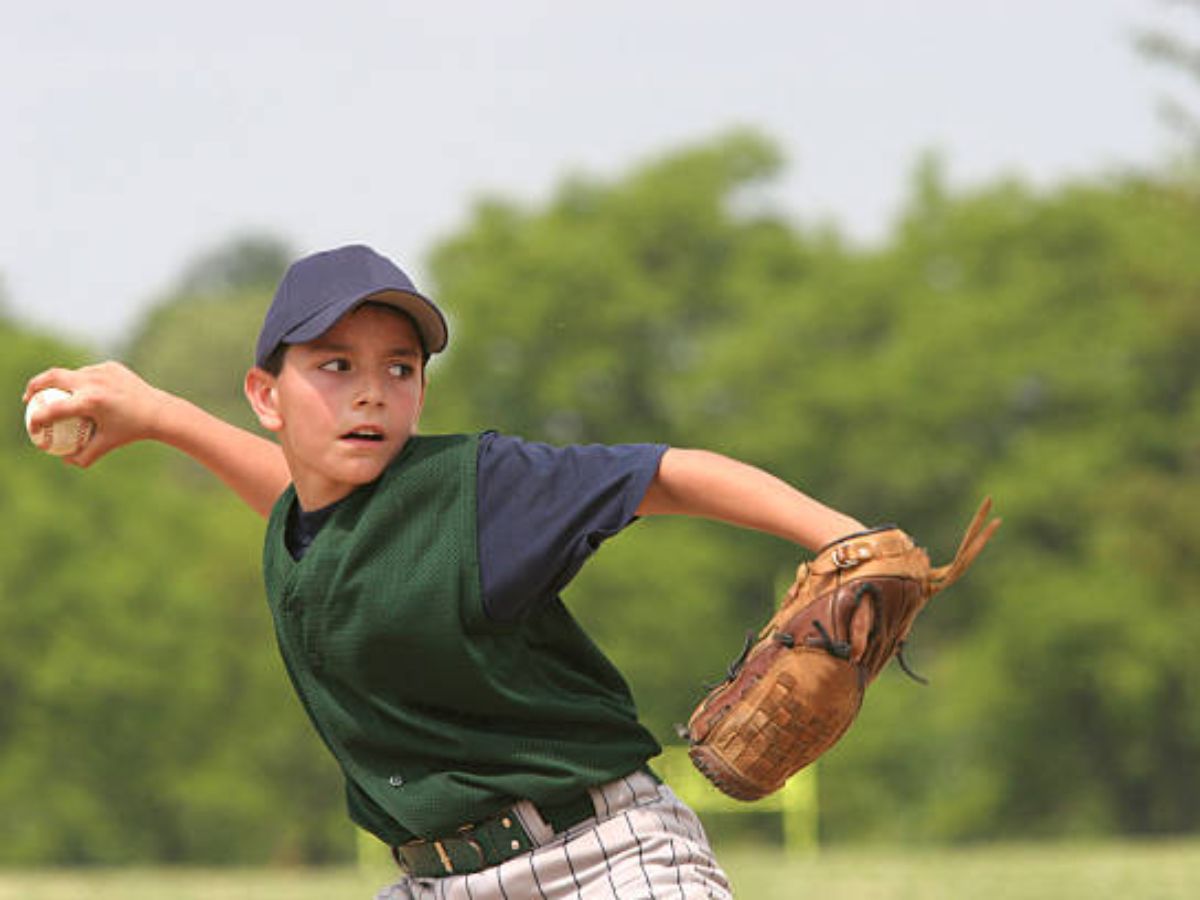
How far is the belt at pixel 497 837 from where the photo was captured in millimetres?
3369

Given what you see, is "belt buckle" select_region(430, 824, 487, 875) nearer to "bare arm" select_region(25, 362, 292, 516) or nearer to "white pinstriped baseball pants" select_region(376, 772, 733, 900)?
"white pinstriped baseball pants" select_region(376, 772, 733, 900)

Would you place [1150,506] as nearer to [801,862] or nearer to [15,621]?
[801,862]

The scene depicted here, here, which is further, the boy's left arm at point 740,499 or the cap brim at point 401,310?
the cap brim at point 401,310

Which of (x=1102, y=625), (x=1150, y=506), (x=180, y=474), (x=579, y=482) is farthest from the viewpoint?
(x=180, y=474)

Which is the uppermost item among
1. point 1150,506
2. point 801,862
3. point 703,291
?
point 703,291

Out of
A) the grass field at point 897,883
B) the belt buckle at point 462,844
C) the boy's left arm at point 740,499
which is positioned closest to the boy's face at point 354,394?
the boy's left arm at point 740,499

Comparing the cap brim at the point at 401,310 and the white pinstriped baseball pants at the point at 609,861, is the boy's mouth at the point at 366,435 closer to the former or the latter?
the cap brim at the point at 401,310

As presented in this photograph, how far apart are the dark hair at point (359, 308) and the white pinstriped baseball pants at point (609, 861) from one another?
78 centimetres

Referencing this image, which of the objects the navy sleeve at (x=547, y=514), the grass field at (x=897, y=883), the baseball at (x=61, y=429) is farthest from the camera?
the grass field at (x=897, y=883)

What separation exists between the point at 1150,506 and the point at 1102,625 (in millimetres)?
3701

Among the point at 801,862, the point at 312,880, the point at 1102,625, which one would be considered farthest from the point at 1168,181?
the point at 312,880

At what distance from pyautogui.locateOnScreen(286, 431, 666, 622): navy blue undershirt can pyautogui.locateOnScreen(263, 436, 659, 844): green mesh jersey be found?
0.10 feet

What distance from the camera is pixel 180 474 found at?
65.4m

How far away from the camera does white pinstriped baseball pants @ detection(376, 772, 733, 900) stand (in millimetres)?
3332
